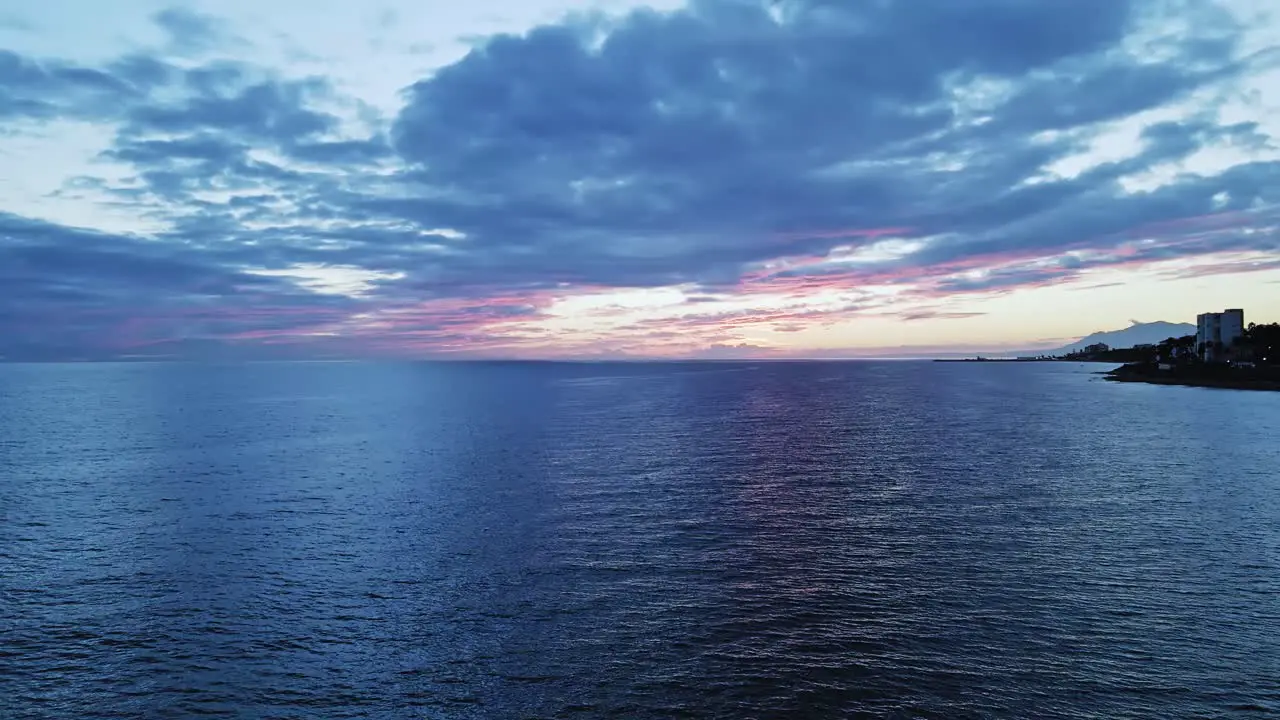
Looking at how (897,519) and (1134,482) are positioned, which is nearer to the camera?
(897,519)

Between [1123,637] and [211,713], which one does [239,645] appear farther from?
[1123,637]

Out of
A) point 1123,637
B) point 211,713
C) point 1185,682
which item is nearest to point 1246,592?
point 1123,637

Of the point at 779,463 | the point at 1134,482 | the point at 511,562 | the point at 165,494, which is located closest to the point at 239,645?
the point at 511,562

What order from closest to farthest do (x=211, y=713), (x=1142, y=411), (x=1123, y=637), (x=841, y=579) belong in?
(x=211, y=713), (x=1123, y=637), (x=841, y=579), (x=1142, y=411)

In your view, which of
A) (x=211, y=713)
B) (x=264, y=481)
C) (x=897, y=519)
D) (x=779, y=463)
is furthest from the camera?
(x=779, y=463)

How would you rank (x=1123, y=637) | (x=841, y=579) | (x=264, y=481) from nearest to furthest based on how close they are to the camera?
(x=1123, y=637) < (x=841, y=579) < (x=264, y=481)

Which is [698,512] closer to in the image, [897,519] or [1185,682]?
[897,519]
